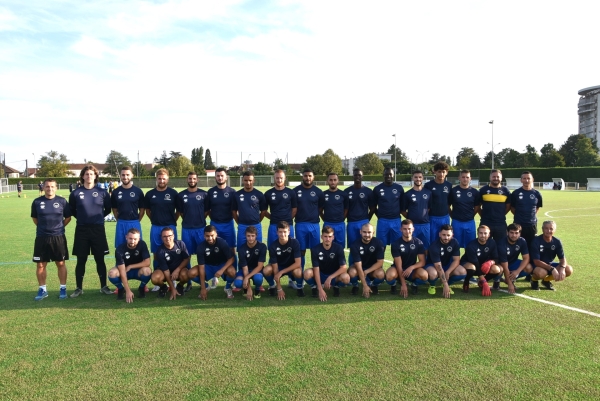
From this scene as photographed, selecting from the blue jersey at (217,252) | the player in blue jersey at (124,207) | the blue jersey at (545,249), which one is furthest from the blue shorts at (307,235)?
the blue jersey at (545,249)

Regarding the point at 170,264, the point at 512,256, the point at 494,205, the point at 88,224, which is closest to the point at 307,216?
the point at 170,264

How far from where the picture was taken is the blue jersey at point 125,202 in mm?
6594

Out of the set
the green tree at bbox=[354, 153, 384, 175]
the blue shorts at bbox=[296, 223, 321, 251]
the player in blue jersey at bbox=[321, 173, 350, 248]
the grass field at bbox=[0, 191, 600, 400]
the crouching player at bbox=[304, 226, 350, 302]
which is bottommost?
the grass field at bbox=[0, 191, 600, 400]

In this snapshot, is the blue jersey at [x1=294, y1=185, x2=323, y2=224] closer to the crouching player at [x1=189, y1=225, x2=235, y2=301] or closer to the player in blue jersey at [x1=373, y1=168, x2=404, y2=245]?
the player in blue jersey at [x1=373, y1=168, x2=404, y2=245]

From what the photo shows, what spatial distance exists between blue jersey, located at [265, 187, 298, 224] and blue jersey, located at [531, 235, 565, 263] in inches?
143

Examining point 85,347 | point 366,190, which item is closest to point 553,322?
point 366,190

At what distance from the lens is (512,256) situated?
254 inches

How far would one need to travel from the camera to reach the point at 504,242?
635cm

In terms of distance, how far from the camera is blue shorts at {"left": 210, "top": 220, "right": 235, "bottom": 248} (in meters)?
6.88

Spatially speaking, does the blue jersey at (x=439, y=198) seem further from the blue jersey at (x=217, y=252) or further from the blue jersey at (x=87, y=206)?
the blue jersey at (x=87, y=206)

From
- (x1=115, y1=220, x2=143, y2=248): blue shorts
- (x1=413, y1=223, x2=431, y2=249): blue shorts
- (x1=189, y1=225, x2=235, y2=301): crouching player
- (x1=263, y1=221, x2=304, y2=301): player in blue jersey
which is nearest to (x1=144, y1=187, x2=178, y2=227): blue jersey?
(x1=115, y1=220, x2=143, y2=248): blue shorts

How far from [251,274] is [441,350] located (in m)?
2.79

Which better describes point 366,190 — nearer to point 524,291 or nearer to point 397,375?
point 524,291

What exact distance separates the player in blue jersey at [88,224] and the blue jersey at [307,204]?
2.97 meters
